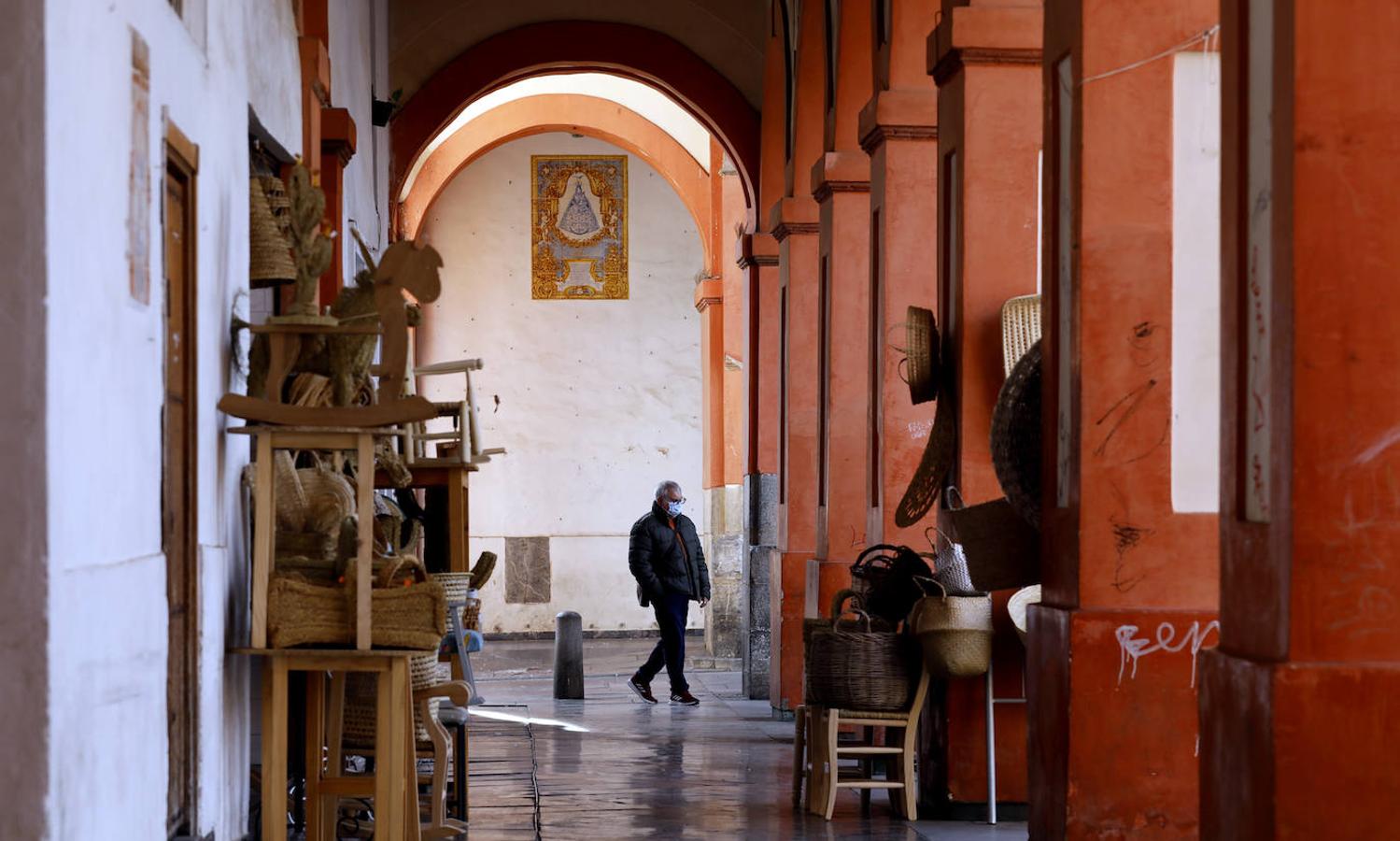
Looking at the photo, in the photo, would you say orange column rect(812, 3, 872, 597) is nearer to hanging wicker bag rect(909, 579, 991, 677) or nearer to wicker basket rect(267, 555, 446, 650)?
hanging wicker bag rect(909, 579, 991, 677)

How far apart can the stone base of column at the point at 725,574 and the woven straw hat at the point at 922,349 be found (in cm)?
1022

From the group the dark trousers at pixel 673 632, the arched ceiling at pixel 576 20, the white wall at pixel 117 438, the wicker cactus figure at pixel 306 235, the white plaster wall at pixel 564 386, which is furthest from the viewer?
the white plaster wall at pixel 564 386

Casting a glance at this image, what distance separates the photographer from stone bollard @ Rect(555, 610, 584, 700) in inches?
584

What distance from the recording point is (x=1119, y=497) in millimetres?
6074

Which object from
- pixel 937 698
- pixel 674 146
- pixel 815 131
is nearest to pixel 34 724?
pixel 937 698

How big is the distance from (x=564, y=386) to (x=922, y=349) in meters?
15.4

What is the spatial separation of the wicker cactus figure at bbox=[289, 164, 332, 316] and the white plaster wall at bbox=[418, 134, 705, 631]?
53.8ft

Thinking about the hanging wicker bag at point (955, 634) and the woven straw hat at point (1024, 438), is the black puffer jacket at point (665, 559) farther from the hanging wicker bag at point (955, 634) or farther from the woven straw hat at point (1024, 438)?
the woven straw hat at point (1024, 438)

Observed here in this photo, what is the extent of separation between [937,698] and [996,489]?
0.97m

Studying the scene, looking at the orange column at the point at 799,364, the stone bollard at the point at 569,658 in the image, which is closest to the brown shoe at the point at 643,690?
the stone bollard at the point at 569,658

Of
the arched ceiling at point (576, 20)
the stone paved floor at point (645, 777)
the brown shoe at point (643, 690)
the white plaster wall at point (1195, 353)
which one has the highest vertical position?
the arched ceiling at point (576, 20)

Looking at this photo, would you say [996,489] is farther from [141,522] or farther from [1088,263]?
[141,522]

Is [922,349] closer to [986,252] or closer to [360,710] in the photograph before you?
[986,252]

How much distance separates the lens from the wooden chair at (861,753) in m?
8.11
